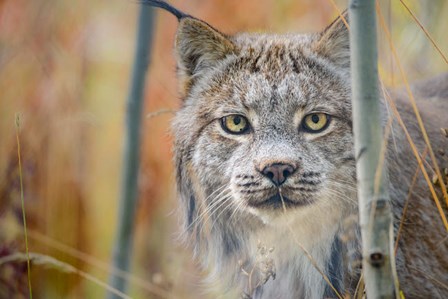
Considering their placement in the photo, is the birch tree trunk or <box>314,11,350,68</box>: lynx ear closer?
the birch tree trunk

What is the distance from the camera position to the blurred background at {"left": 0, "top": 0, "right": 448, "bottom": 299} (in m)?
5.78

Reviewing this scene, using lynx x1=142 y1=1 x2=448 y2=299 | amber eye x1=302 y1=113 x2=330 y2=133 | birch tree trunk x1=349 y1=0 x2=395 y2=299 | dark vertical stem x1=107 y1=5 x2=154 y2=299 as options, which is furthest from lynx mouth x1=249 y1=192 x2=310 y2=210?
dark vertical stem x1=107 y1=5 x2=154 y2=299

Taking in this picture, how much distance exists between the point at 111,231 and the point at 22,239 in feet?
4.22

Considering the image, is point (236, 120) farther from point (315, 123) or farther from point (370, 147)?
point (370, 147)

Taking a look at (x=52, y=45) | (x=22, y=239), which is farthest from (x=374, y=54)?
(x=52, y=45)

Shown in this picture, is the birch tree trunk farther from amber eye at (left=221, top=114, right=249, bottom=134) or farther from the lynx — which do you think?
amber eye at (left=221, top=114, right=249, bottom=134)

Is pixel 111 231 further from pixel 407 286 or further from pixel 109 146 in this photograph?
pixel 407 286

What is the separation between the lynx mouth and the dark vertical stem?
121 cm

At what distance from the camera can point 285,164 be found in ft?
10.5

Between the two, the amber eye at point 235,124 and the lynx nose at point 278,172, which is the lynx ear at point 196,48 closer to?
the amber eye at point 235,124

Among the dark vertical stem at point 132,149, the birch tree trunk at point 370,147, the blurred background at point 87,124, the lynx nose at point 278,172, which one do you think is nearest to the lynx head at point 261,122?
the lynx nose at point 278,172

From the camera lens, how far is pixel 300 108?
344 cm

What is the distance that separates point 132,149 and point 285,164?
1.37m

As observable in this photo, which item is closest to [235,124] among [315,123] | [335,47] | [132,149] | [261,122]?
[261,122]
